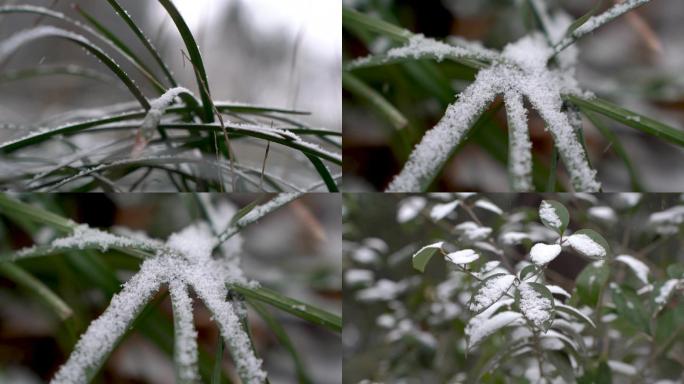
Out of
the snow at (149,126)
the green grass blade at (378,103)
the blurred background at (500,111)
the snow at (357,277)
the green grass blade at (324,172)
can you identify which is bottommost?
the snow at (149,126)

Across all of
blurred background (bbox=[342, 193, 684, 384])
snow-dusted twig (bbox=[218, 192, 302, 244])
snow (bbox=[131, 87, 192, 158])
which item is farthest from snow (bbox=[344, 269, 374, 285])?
snow (bbox=[131, 87, 192, 158])

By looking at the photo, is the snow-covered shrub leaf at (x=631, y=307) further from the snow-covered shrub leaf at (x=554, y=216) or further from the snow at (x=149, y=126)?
the snow at (x=149, y=126)

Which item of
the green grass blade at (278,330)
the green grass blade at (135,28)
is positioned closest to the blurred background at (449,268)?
the green grass blade at (278,330)

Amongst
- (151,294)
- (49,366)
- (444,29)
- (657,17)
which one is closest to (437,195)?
(151,294)

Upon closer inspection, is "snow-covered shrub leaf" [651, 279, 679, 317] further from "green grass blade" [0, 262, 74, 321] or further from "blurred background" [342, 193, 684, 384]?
"green grass blade" [0, 262, 74, 321]

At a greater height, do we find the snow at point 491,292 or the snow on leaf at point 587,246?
the snow on leaf at point 587,246
